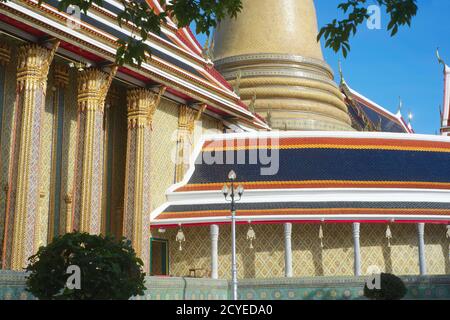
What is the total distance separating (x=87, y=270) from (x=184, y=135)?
1360 centimetres

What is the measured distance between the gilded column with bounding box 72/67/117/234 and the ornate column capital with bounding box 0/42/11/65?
2296 mm

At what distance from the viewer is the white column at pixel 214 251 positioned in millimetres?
20953

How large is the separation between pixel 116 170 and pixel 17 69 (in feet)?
17.8

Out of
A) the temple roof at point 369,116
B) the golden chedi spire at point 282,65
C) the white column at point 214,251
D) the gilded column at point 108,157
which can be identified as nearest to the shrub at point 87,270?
the white column at point 214,251

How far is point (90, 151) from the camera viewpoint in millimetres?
19172

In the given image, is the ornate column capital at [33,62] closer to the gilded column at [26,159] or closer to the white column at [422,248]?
the gilded column at [26,159]

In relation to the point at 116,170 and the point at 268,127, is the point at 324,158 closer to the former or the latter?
the point at 268,127

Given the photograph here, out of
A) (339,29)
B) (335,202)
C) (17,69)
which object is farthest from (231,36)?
(339,29)

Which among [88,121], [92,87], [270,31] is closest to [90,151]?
[88,121]

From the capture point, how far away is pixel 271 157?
2322cm

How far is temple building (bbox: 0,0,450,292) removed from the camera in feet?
57.1

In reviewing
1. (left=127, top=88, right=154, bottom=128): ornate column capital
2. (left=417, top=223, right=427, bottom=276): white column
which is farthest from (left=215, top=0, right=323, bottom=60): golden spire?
(left=417, top=223, right=427, bottom=276): white column
